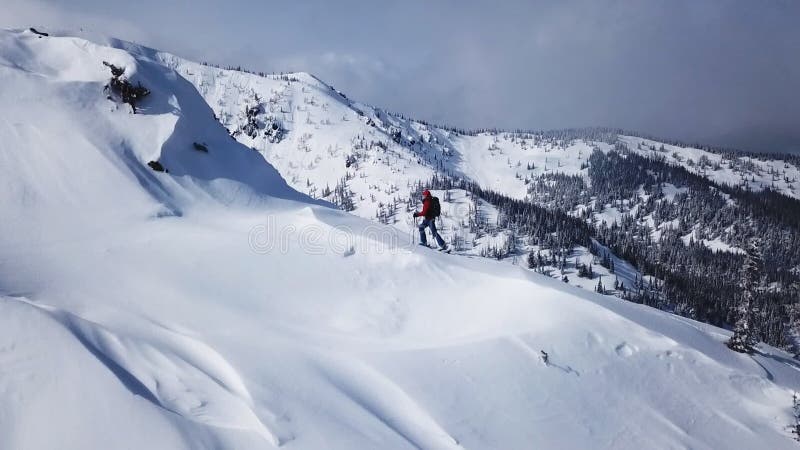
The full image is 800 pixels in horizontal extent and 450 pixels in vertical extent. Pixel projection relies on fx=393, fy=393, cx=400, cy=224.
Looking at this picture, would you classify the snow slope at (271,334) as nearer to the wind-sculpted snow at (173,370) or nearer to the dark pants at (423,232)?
the wind-sculpted snow at (173,370)

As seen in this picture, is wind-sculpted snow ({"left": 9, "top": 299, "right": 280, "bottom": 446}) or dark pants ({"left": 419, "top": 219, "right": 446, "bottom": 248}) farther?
dark pants ({"left": 419, "top": 219, "right": 446, "bottom": 248})

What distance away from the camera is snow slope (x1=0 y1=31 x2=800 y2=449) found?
7.09 meters

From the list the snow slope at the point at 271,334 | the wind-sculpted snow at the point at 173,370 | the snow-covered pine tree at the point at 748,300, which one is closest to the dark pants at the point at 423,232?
the snow slope at the point at 271,334

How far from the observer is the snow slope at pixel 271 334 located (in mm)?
7086

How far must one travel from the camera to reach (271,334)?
9.63 m

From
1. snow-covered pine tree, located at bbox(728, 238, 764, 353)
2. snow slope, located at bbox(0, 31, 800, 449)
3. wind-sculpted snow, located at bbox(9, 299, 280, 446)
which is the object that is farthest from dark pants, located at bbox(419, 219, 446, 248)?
wind-sculpted snow, located at bbox(9, 299, 280, 446)

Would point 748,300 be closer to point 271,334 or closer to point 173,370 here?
point 271,334

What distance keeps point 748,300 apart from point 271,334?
1539cm

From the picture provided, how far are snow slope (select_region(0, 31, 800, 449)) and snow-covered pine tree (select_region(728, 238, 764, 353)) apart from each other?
21.6 inches

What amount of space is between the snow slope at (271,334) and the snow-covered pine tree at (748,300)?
21.6 inches

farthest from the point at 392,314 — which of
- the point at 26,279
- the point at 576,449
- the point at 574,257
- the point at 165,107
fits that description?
the point at 574,257

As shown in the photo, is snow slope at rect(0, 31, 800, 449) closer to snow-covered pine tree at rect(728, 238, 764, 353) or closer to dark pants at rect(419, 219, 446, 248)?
snow-covered pine tree at rect(728, 238, 764, 353)

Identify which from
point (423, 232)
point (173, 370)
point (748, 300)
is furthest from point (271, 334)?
point (748, 300)

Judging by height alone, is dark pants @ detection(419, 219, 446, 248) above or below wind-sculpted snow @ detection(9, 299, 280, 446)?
above
